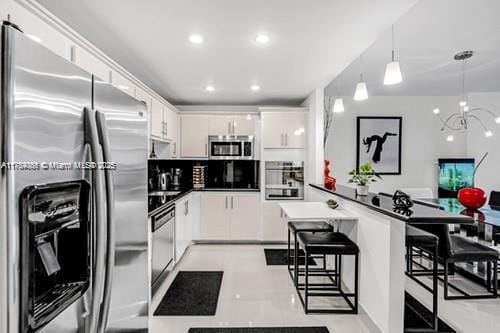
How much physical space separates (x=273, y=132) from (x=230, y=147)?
0.79 m

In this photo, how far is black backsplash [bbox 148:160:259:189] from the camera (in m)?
5.50

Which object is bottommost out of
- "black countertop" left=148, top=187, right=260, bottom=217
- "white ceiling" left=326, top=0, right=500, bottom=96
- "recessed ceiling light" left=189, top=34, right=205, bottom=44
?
"black countertop" left=148, top=187, right=260, bottom=217

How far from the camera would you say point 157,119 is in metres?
4.02

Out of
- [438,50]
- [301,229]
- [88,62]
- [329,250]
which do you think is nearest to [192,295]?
[301,229]

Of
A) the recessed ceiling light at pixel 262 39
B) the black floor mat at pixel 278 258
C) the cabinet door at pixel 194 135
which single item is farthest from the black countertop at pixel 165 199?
the recessed ceiling light at pixel 262 39

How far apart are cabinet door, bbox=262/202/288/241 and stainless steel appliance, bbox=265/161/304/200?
18 cm

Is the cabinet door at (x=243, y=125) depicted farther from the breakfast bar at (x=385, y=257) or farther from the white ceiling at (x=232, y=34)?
the breakfast bar at (x=385, y=257)

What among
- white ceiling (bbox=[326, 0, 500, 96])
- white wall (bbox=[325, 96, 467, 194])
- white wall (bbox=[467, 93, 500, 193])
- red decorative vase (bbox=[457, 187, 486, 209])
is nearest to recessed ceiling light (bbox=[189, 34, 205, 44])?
white ceiling (bbox=[326, 0, 500, 96])

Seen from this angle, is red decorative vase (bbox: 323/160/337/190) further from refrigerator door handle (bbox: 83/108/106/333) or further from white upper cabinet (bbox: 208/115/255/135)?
refrigerator door handle (bbox: 83/108/106/333)

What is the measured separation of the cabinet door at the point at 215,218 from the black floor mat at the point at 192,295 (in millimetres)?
1283

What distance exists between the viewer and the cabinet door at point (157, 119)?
383 cm

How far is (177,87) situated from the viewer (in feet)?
14.4

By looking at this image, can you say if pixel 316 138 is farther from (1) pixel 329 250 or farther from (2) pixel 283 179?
(1) pixel 329 250

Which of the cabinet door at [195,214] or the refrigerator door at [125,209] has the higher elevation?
the refrigerator door at [125,209]
